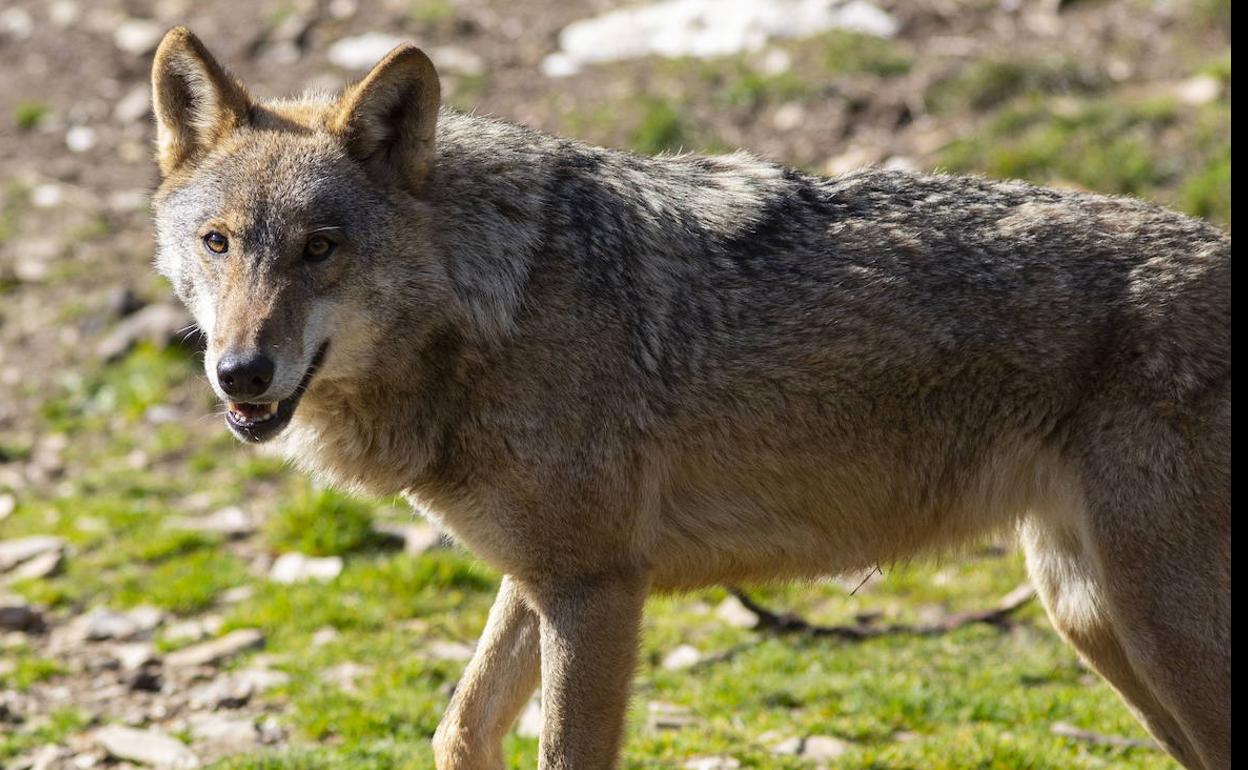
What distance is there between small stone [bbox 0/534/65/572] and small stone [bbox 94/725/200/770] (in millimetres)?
2351

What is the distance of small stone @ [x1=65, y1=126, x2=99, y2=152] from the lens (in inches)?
522

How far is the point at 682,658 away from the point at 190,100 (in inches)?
138

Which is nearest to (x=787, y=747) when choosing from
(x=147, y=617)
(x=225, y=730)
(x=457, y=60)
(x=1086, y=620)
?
(x=1086, y=620)

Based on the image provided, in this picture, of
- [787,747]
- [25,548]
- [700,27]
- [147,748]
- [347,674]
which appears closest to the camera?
[787,747]

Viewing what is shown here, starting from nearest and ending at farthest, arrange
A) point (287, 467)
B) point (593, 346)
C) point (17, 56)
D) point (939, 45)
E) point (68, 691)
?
point (593, 346), point (68, 691), point (287, 467), point (939, 45), point (17, 56)

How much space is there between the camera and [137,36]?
14453mm

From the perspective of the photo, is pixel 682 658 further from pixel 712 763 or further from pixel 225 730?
pixel 225 730

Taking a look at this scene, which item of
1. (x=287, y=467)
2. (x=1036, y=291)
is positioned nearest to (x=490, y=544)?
(x=1036, y=291)

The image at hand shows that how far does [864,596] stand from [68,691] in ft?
12.9

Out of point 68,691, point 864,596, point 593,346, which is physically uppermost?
point 593,346

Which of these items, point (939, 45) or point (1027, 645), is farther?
point (939, 45)

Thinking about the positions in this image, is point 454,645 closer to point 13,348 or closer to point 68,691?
point 68,691
